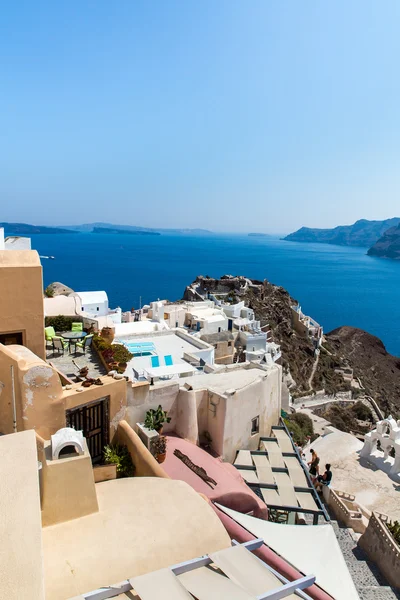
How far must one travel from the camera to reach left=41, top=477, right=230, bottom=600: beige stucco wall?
556cm

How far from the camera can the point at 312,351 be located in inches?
2333

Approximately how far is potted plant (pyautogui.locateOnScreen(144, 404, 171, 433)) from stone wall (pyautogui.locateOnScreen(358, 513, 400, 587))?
7655 mm

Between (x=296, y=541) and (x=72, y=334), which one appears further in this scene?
(x=72, y=334)

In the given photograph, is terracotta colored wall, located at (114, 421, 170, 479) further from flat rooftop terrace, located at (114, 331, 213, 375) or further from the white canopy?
flat rooftop terrace, located at (114, 331, 213, 375)

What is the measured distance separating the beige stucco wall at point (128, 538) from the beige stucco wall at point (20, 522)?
130cm

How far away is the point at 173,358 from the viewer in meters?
18.8

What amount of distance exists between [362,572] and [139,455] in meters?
8.30

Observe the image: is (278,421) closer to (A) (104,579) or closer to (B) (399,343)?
(A) (104,579)

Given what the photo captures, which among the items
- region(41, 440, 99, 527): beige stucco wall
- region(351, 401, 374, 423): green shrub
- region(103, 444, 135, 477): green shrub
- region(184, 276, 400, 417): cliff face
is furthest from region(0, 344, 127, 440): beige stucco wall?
region(184, 276, 400, 417): cliff face

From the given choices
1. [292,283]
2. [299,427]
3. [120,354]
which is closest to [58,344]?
[120,354]

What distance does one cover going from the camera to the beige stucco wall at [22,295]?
10.3 meters

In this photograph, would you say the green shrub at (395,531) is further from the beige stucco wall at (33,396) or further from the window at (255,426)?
the beige stucco wall at (33,396)

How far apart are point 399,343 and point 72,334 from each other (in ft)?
280

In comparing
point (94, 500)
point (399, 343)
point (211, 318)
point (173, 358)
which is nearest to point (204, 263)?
point (399, 343)
